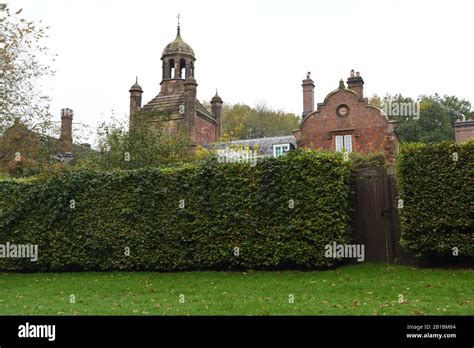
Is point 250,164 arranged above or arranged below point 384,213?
above

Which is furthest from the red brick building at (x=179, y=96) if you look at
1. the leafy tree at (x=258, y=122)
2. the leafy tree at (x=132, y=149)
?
the leafy tree at (x=258, y=122)

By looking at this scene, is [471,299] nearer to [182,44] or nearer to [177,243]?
[177,243]

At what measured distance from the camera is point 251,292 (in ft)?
39.7

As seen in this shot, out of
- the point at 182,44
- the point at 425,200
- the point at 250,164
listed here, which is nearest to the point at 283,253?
the point at 250,164

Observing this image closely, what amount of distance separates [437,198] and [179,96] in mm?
29297

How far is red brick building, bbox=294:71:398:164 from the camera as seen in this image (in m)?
31.8

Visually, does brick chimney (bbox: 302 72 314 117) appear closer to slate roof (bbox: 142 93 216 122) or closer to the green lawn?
slate roof (bbox: 142 93 216 122)

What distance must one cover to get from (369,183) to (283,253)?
3463mm

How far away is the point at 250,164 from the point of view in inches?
632

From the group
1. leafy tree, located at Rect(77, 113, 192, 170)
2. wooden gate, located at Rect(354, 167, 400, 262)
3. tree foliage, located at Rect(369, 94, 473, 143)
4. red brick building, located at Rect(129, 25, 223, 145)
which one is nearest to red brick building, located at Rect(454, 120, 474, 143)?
tree foliage, located at Rect(369, 94, 473, 143)

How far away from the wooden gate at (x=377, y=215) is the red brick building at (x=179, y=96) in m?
24.8

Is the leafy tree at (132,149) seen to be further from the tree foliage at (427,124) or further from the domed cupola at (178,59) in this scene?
the tree foliage at (427,124)

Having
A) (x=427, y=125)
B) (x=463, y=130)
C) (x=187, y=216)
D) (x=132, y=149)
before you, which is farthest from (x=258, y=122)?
(x=187, y=216)

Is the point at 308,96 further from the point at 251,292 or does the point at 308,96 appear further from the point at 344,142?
the point at 251,292
